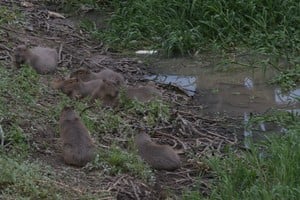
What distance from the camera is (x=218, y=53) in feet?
29.5

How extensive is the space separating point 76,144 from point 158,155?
62cm

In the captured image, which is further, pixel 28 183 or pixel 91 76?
pixel 91 76

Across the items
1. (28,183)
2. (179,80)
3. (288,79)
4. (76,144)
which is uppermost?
(28,183)

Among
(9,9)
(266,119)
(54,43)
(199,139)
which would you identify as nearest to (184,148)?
(199,139)

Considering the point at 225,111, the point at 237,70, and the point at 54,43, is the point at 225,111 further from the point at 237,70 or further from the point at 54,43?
the point at 54,43

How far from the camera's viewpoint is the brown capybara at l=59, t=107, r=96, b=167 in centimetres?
559

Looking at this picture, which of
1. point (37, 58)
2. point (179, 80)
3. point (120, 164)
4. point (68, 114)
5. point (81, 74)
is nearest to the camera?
point (120, 164)

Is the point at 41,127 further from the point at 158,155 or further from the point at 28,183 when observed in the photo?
the point at 28,183

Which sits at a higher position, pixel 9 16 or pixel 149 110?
pixel 149 110

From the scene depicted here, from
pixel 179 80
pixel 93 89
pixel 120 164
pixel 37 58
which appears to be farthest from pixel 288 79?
pixel 120 164

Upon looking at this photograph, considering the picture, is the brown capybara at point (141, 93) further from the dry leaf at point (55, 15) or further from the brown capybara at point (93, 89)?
the dry leaf at point (55, 15)

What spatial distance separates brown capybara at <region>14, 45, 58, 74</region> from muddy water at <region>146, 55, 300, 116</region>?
1079mm

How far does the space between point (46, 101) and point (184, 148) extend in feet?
4.07

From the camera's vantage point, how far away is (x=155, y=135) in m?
6.65
